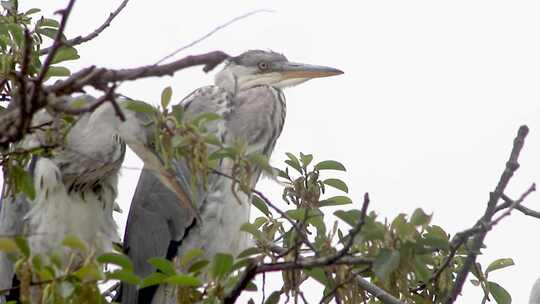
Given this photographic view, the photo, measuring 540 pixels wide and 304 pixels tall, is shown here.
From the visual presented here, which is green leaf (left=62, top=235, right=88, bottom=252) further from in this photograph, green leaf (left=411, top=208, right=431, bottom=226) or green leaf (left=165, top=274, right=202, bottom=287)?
green leaf (left=411, top=208, right=431, bottom=226)

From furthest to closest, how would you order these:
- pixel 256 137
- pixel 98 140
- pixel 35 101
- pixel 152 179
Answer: pixel 256 137 < pixel 152 179 < pixel 98 140 < pixel 35 101

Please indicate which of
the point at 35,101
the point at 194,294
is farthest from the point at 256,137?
the point at 35,101

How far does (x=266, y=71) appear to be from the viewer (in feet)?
15.2

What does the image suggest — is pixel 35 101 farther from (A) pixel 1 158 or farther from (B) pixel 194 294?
(B) pixel 194 294

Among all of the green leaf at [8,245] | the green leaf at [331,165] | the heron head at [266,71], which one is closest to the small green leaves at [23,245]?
the green leaf at [8,245]

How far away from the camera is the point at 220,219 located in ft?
12.3

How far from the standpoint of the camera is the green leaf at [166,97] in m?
2.24

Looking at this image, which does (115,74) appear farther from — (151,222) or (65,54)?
(151,222)

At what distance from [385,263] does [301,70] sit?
267cm

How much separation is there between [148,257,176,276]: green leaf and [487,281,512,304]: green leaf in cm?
119

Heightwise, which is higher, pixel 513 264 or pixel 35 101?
pixel 35 101

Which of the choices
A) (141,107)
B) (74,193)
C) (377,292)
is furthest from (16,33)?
(377,292)

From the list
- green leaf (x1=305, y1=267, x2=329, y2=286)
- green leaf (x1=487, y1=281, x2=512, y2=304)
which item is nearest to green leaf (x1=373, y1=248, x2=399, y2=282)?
green leaf (x1=305, y1=267, x2=329, y2=286)

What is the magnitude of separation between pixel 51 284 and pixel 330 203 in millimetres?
1355
